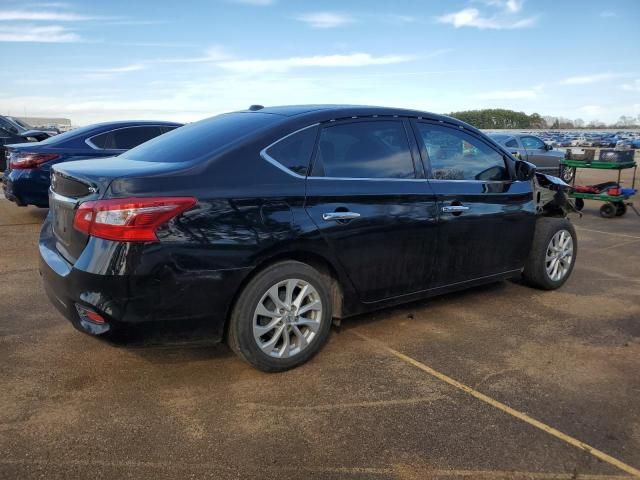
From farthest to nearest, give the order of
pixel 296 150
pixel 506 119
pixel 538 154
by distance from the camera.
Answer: pixel 506 119
pixel 538 154
pixel 296 150

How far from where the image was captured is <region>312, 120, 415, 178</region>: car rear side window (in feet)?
11.8

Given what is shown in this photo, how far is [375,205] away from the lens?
12.1 ft

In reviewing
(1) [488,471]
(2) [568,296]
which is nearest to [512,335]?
(2) [568,296]

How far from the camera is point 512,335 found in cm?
418

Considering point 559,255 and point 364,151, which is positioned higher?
point 364,151

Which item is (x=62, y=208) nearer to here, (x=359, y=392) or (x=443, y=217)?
(x=359, y=392)

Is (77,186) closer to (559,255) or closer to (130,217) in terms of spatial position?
(130,217)

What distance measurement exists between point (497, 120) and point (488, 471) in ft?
383

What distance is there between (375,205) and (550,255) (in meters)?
2.42

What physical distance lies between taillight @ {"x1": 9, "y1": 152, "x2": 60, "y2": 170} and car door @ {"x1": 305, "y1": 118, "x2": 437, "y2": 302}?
557 cm

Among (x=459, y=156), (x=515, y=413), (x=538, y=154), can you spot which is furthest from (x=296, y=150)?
(x=538, y=154)

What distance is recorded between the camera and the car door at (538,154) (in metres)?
17.4

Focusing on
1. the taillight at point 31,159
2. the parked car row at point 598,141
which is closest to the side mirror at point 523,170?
the taillight at point 31,159

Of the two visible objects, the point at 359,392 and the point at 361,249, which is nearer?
the point at 359,392
